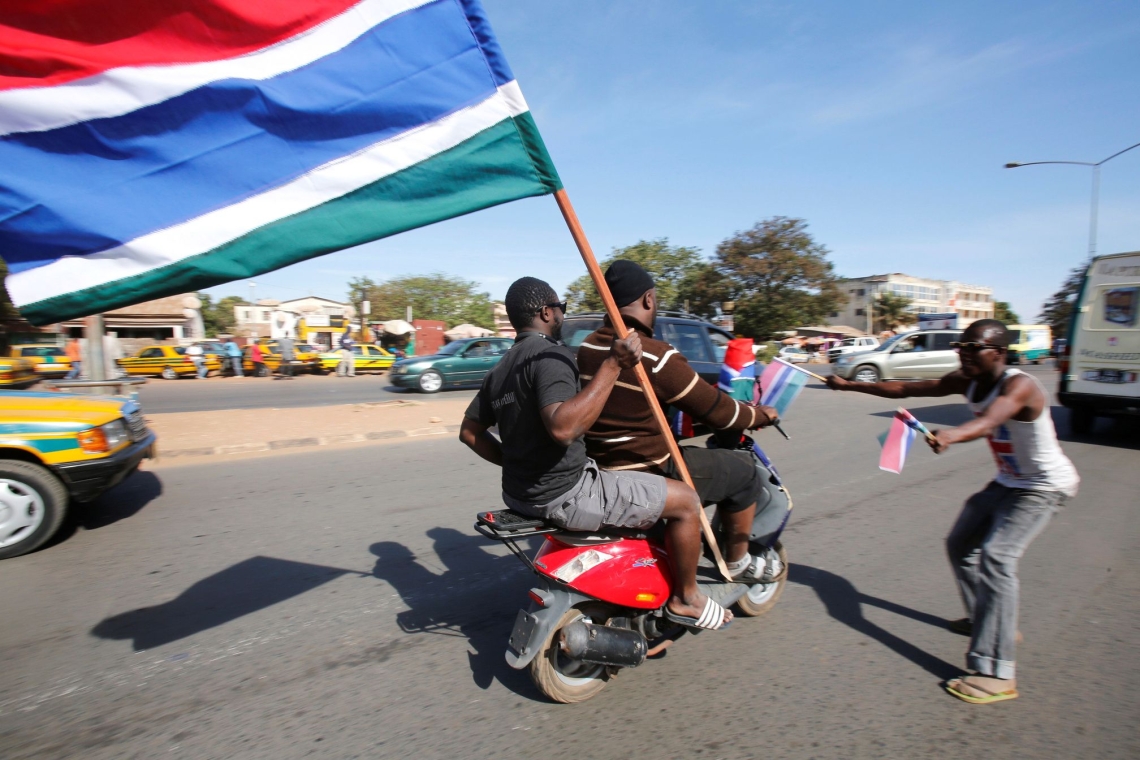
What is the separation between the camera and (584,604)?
9.43 ft

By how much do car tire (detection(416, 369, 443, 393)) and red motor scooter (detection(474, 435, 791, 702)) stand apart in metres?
15.8

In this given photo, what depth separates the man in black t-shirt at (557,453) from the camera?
2.47 meters

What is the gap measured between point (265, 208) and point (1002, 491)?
3.63 m

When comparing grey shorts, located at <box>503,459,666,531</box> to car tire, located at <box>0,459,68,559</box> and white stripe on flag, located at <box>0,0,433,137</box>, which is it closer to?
white stripe on flag, located at <box>0,0,433,137</box>

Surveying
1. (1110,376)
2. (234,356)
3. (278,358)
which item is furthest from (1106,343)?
(234,356)

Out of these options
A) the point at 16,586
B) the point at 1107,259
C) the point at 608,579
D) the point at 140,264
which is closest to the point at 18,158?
the point at 140,264

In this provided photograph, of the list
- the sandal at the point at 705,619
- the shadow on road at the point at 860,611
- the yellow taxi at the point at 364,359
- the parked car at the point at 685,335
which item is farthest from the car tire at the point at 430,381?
the sandal at the point at 705,619

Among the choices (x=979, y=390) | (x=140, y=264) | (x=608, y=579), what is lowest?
(x=608, y=579)

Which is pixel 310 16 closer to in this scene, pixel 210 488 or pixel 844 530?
pixel 844 530

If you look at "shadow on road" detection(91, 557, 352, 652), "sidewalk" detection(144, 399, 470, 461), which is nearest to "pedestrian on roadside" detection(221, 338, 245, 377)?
"sidewalk" detection(144, 399, 470, 461)

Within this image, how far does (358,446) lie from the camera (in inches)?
358

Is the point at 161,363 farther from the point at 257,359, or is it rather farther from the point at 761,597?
the point at 761,597

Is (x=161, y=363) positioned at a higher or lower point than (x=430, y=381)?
higher

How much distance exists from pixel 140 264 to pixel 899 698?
3612mm
